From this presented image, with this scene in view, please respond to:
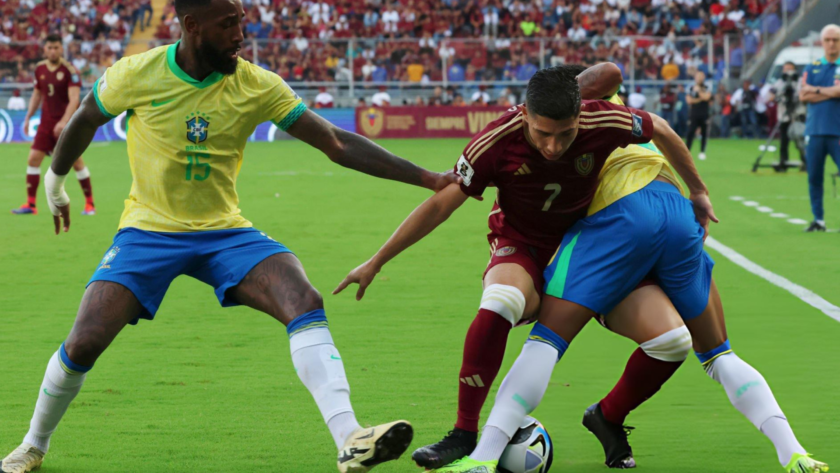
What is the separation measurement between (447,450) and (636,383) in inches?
35.0

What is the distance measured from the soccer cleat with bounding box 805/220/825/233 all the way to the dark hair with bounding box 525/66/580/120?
8875mm

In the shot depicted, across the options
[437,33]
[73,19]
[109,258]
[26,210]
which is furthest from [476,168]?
[73,19]

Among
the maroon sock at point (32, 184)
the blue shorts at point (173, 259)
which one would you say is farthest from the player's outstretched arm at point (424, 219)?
the maroon sock at point (32, 184)

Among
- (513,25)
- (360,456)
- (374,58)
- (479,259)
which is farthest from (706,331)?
(513,25)

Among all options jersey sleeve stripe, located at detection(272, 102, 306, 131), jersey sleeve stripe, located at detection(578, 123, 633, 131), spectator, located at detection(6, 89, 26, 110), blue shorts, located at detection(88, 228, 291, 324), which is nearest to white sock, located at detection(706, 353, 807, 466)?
jersey sleeve stripe, located at detection(578, 123, 633, 131)

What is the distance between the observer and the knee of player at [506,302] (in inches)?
160

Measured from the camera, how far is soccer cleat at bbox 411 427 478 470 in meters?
4.00

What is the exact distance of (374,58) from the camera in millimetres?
35000

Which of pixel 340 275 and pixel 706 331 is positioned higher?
pixel 706 331

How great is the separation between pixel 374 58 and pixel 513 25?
5.50m

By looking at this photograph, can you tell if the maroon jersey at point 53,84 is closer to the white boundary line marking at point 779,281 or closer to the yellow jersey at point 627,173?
the white boundary line marking at point 779,281

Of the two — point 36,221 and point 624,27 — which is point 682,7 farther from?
point 36,221

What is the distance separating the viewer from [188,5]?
4270 millimetres

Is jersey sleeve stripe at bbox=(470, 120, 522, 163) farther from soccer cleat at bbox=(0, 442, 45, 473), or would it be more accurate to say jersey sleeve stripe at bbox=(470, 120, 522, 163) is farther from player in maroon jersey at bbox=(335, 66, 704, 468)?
soccer cleat at bbox=(0, 442, 45, 473)
